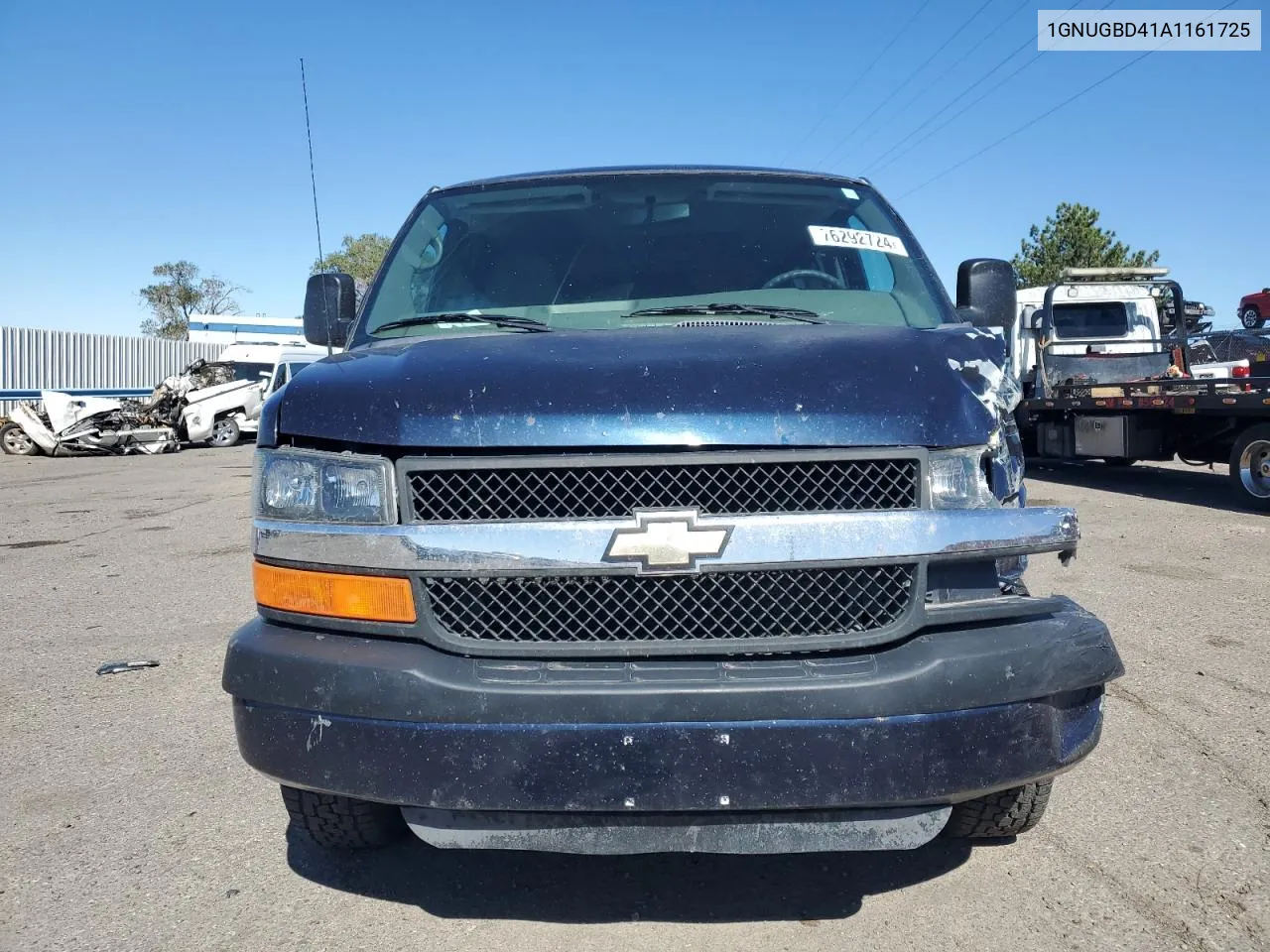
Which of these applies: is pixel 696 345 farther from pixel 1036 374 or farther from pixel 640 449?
pixel 1036 374

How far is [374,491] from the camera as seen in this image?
2232 millimetres

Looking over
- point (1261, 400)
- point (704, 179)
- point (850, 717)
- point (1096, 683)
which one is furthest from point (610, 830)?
point (1261, 400)

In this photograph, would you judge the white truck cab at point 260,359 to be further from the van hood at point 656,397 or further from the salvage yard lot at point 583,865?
the van hood at point 656,397

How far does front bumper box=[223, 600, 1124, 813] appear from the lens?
2.05 metres

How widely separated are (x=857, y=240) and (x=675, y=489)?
5.64 feet

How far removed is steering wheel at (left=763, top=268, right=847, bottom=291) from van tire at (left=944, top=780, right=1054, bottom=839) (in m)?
1.61

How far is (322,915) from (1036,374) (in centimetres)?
1301

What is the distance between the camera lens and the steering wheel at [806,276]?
131 inches

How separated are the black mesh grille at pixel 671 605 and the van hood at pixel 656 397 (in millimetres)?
291

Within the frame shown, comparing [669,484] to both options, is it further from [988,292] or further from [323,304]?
[323,304]

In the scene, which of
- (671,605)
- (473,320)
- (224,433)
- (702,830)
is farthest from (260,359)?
(702,830)

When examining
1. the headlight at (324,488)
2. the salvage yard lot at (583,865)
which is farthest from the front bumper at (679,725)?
the salvage yard lot at (583,865)

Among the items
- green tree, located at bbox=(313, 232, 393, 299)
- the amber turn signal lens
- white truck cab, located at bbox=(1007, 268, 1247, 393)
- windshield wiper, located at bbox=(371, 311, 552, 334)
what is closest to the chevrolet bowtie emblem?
the amber turn signal lens

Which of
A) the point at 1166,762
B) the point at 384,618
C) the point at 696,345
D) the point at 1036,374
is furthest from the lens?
the point at 1036,374
